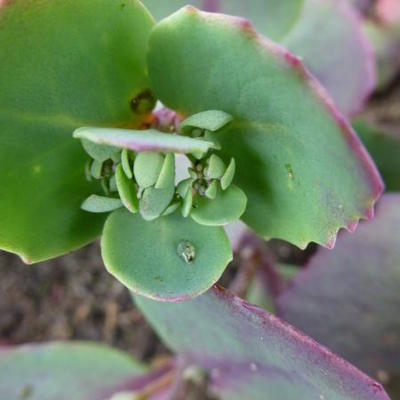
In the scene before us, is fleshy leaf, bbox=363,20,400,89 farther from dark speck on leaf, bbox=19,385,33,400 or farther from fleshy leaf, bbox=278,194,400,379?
dark speck on leaf, bbox=19,385,33,400

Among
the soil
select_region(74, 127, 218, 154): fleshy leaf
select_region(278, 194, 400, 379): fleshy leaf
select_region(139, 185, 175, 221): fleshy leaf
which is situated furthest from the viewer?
the soil

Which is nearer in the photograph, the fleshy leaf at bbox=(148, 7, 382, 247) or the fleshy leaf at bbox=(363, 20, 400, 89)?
the fleshy leaf at bbox=(148, 7, 382, 247)

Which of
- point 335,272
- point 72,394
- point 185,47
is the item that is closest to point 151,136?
point 185,47

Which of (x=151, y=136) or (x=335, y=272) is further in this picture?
(x=335, y=272)

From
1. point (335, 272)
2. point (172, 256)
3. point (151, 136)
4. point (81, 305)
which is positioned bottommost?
point (81, 305)

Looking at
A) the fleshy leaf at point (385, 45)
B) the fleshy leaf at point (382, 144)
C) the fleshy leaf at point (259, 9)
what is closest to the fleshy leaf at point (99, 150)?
the fleshy leaf at point (259, 9)

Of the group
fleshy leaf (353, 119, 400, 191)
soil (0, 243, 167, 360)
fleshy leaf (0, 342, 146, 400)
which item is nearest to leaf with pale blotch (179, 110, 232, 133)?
fleshy leaf (353, 119, 400, 191)

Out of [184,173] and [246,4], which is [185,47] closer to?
[184,173]
